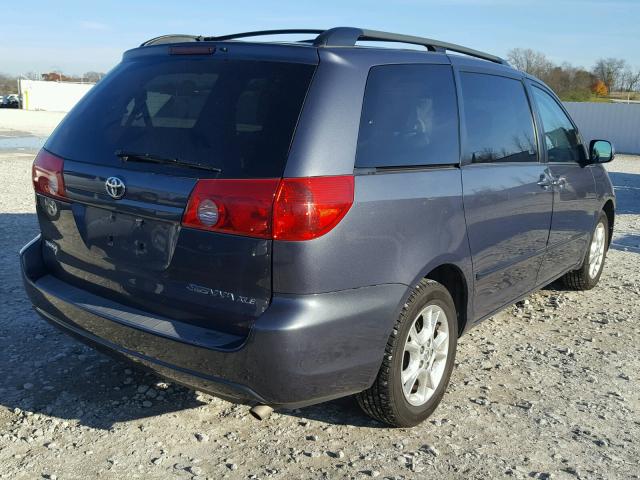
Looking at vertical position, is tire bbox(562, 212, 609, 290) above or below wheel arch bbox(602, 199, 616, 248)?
below

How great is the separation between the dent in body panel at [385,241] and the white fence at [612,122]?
27679mm

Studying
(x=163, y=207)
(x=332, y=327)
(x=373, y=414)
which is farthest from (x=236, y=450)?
(x=163, y=207)

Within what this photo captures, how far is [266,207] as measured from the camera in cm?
252

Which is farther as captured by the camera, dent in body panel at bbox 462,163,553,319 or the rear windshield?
dent in body panel at bbox 462,163,553,319

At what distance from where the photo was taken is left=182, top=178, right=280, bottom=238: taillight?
253 centimetres

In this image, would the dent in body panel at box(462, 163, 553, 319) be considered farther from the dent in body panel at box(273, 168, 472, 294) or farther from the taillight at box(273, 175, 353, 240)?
the taillight at box(273, 175, 353, 240)

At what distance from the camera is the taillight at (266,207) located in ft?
8.27

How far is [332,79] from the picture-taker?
272 cm

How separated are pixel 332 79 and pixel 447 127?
914 millimetres

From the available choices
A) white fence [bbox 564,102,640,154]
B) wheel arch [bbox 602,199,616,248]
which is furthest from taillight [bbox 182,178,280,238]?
white fence [bbox 564,102,640,154]

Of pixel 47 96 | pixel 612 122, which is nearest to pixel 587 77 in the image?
pixel 612 122

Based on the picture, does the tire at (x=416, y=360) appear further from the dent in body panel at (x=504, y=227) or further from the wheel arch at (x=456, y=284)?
the dent in body panel at (x=504, y=227)

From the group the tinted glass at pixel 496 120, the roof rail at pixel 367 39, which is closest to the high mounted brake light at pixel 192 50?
the roof rail at pixel 367 39

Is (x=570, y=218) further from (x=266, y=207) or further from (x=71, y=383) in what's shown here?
(x=71, y=383)
